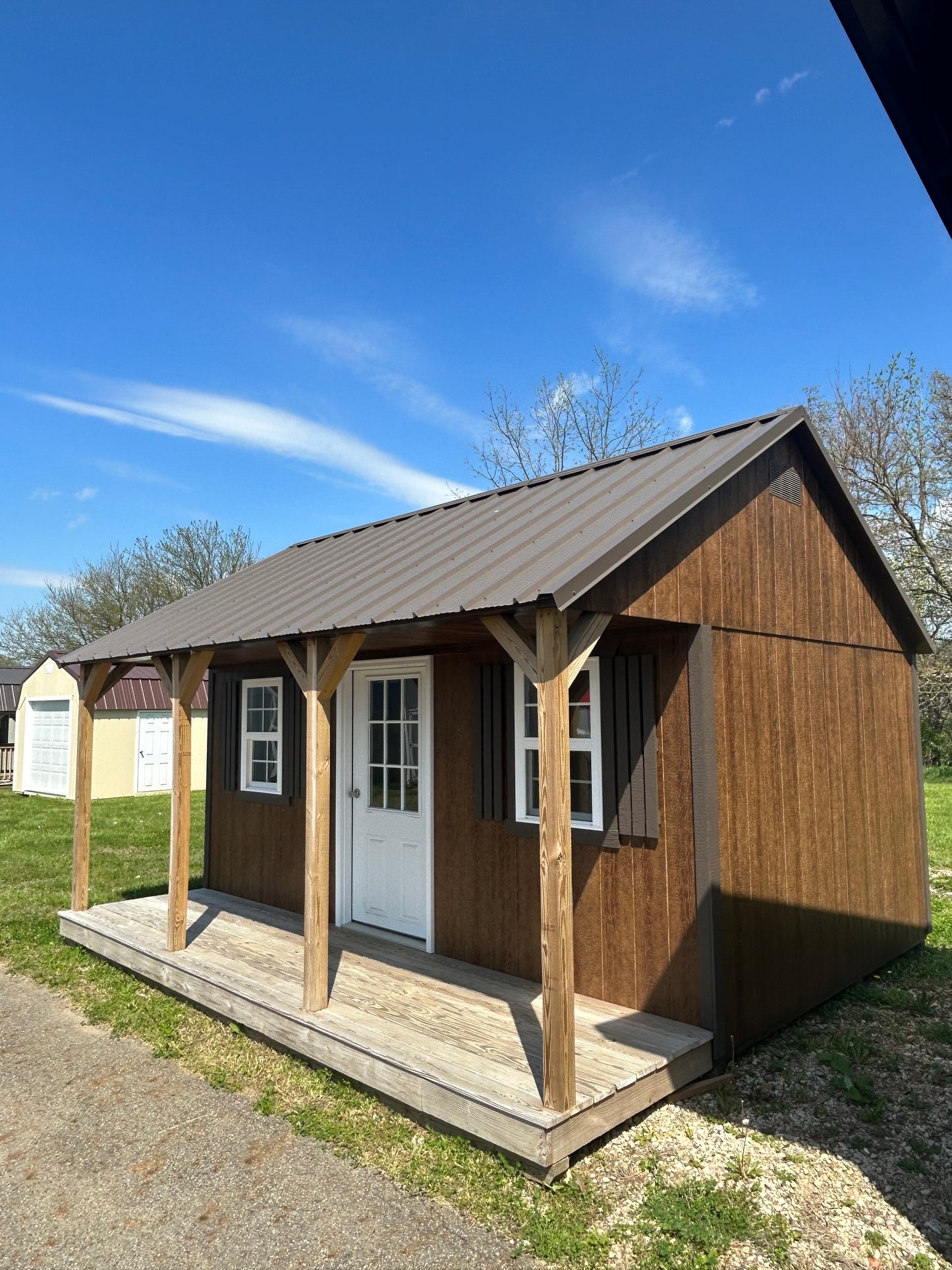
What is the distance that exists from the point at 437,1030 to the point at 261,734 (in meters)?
4.13

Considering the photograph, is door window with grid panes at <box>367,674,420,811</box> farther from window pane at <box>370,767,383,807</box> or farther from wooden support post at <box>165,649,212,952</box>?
wooden support post at <box>165,649,212,952</box>

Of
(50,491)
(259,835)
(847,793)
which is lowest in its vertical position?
(259,835)

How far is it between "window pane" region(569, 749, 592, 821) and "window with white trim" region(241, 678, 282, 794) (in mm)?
3461

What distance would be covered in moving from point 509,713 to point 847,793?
271 cm

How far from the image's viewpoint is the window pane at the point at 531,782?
5137 millimetres

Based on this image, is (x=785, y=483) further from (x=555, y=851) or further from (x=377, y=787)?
(x=377, y=787)

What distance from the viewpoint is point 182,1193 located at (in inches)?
130

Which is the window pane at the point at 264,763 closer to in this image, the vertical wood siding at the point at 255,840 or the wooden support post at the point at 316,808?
the vertical wood siding at the point at 255,840

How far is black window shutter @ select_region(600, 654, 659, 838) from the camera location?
14.9ft

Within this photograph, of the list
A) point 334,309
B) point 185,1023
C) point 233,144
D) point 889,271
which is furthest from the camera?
point 334,309

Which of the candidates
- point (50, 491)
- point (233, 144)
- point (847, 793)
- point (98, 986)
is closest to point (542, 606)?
point (847, 793)

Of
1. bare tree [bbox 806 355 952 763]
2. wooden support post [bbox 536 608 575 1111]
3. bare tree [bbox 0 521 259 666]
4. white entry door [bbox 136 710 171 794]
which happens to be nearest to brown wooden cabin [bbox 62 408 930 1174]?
wooden support post [bbox 536 608 575 1111]

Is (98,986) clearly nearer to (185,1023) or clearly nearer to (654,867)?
(185,1023)

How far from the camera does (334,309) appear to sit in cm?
1313
